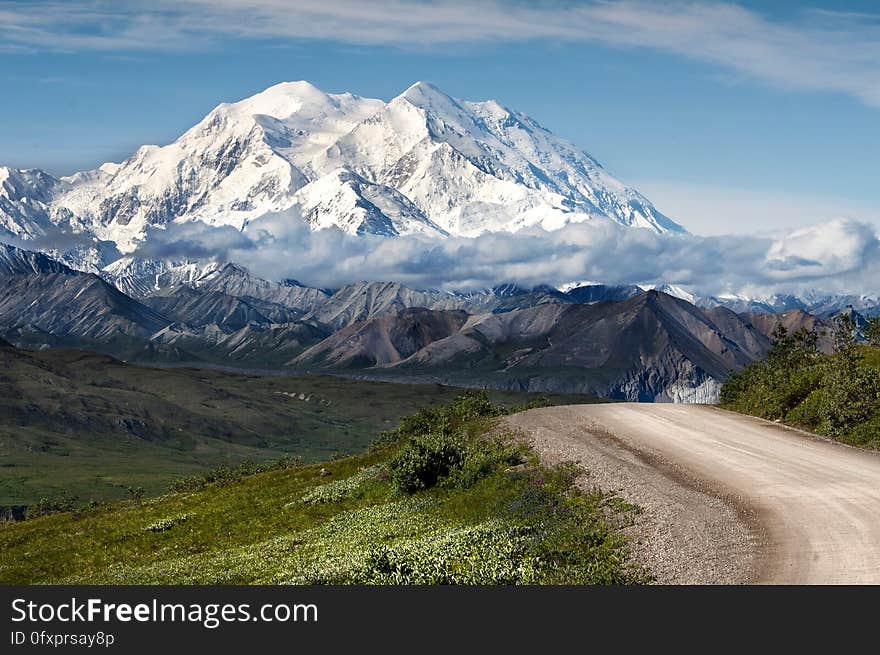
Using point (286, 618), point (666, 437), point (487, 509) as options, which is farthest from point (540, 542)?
point (666, 437)

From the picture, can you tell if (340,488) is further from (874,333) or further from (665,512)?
(874,333)

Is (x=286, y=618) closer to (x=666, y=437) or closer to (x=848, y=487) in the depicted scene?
(x=848, y=487)

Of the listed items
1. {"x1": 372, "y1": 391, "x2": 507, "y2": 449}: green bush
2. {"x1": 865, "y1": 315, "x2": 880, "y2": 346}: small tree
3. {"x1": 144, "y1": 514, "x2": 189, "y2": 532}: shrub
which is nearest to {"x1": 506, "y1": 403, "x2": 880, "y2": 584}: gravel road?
{"x1": 372, "y1": 391, "x2": 507, "y2": 449}: green bush

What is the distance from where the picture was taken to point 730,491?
33.0 meters

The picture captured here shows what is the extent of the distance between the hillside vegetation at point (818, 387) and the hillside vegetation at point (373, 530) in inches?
540

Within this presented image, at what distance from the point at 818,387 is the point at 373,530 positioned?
27.8m

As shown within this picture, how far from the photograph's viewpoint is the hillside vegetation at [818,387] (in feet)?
146

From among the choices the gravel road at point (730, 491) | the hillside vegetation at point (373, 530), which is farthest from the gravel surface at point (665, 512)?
the hillside vegetation at point (373, 530)

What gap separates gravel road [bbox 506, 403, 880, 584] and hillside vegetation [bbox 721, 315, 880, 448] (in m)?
1.45

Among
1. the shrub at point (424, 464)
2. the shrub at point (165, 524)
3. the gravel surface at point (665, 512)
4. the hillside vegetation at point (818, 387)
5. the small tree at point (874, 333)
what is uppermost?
the small tree at point (874, 333)

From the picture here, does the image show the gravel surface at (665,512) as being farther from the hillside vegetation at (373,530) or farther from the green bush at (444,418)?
the green bush at (444,418)

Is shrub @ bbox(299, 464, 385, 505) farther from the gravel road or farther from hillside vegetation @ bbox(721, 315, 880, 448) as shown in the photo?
hillside vegetation @ bbox(721, 315, 880, 448)

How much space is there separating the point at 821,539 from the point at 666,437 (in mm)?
19165

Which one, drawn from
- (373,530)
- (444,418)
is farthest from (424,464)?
(444,418)
